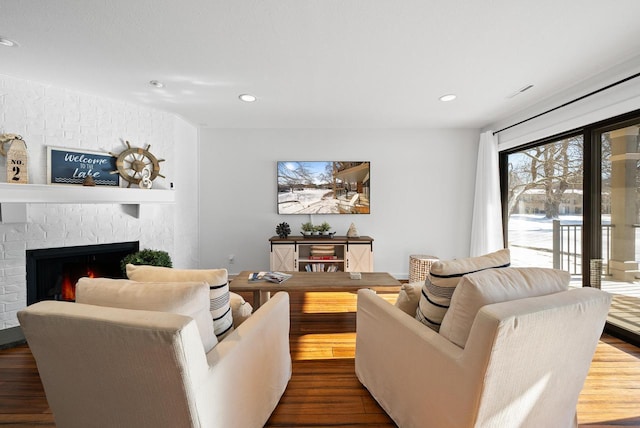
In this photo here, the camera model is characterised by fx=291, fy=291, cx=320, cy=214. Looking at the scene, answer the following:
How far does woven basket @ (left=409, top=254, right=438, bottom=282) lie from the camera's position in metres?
3.85

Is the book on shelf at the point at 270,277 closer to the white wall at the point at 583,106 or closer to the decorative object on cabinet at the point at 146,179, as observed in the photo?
the decorative object on cabinet at the point at 146,179

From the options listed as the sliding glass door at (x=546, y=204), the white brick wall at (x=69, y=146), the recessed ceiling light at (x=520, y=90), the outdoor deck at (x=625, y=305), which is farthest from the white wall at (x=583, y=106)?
the white brick wall at (x=69, y=146)

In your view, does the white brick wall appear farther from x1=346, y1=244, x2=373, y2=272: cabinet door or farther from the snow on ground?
x1=346, y1=244, x2=373, y2=272: cabinet door

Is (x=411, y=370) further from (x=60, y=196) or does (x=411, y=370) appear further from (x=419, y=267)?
(x=60, y=196)

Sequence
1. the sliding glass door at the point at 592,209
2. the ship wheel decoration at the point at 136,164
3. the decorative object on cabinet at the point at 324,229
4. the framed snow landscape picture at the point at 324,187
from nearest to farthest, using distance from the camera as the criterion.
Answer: the sliding glass door at the point at 592,209 → the ship wheel decoration at the point at 136,164 → the decorative object on cabinet at the point at 324,229 → the framed snow landscape picture at the point at 324,187

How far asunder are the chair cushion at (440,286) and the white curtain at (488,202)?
2857 millimetres

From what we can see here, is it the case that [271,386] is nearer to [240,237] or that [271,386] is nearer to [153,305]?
[153,305]

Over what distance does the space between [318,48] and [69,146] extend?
108 inches

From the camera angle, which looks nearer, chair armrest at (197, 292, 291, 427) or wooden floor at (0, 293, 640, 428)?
chair armrest at (197, 292, 291, 427)

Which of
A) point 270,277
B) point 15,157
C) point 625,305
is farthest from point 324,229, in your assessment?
point 15,157

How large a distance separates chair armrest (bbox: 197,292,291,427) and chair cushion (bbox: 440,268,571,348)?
0.87 metres

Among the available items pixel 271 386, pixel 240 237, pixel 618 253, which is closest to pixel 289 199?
pixel 240 237

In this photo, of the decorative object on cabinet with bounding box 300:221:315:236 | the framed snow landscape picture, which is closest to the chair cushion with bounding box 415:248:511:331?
the decorative object on cabinet with bounding box 300:221:315:236

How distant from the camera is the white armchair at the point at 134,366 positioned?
92 cm
